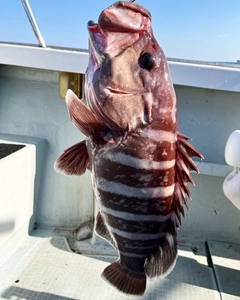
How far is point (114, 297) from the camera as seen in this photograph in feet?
6.99

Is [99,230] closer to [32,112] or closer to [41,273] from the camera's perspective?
[41,273]

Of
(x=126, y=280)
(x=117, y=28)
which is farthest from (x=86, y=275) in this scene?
(x=117, y=28)

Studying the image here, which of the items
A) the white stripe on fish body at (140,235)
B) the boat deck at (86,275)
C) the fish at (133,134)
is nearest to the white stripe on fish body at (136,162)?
the fish at (133,134)

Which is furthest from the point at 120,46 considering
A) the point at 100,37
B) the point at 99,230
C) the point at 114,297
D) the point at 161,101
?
the point at 114,297

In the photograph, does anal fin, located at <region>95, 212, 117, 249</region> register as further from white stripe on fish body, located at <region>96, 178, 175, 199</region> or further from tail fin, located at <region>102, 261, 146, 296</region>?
white stripe on fish body, located at <region>96, 178, 175, 199</region>

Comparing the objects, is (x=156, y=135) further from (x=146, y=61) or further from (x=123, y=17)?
(x=123, y=17)

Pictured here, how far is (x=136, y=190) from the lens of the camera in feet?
3.72

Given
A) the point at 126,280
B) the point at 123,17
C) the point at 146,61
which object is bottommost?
the point at 126,280

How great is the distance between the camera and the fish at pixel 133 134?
1.04 metres

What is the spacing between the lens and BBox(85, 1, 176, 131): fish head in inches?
40.3

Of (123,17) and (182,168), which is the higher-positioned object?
(123,17)

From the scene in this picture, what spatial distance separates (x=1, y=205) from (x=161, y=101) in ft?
5.69

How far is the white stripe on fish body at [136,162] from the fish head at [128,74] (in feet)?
0.33

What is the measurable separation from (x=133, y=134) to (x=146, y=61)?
9.9 inches
